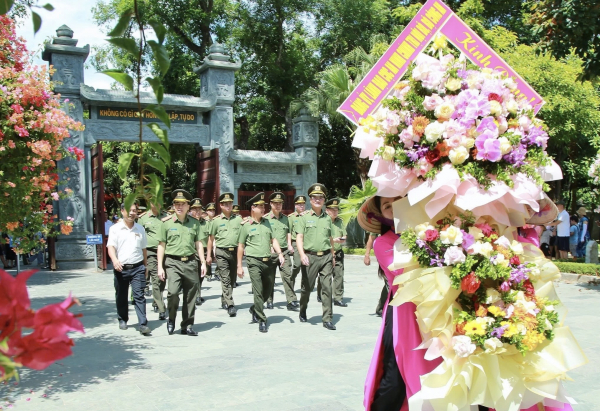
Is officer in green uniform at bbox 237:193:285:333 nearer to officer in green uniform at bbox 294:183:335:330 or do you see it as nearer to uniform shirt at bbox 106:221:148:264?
officer in green uniform at bbox 294:183:335:330

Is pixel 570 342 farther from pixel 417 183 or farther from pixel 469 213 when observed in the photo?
pixel 417 183

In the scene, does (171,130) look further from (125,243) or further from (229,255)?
(125,243)

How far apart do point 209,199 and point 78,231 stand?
3687mm

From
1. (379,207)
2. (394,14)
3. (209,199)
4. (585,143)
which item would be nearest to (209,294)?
(209,199)

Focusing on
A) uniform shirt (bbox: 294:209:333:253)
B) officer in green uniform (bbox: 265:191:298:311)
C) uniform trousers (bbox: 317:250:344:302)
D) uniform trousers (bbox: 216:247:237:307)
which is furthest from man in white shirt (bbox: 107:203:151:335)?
uniform trousers (bbox: 317:250:344:302)

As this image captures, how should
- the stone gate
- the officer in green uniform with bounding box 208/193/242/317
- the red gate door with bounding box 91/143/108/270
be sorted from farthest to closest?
1. the stone gate
2. the red gate door with bounding box 91/143/108/270
3. the officer in green uniform with bounding box 208/193/242/317

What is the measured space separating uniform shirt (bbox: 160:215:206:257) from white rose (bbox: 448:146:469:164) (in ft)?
18.8

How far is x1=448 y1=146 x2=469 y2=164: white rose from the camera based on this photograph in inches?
108

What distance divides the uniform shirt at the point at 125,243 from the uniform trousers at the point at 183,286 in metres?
0.46

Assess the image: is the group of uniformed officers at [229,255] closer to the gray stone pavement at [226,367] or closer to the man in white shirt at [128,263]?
the man in white shirt at [128,263]

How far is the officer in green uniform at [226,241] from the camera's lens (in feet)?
31.9

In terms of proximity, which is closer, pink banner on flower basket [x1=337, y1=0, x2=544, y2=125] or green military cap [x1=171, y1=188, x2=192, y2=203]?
pink banner on flower basket [x1=337, y1=0, x2=544, y2=125]

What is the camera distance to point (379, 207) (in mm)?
3330

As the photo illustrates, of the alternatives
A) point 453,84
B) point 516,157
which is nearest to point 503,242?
point 516,157
